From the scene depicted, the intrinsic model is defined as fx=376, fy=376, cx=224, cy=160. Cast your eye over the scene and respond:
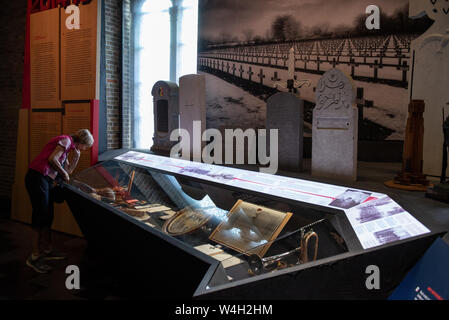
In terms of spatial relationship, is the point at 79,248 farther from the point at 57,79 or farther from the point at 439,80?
the point at 439,80

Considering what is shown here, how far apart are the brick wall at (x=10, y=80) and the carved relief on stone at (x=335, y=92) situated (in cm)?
601

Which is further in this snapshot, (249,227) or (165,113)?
(165,113)

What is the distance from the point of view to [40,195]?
449 centimetres

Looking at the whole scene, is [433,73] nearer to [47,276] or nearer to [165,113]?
[165,113]

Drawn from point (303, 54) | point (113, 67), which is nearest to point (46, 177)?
point (113, 67)

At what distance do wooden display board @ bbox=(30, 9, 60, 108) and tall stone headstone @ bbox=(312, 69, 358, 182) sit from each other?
168 inches

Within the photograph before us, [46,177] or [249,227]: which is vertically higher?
[46,177]

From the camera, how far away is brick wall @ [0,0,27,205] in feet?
23.8

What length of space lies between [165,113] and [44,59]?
2196 mm

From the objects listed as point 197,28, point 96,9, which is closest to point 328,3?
point 197,28

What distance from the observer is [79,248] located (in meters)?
5.30

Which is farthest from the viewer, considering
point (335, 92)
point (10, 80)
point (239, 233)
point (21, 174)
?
point (10, 80)

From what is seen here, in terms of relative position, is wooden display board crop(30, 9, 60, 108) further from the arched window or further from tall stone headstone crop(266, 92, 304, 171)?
tall stone headstone crop(266, 92, 304, 171)

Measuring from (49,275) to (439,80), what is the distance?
4682 millimetres
